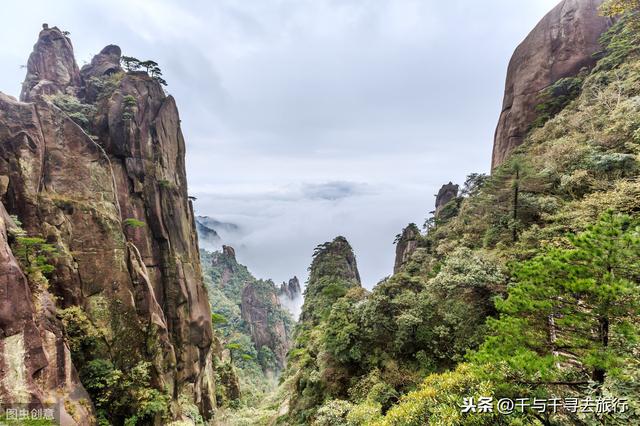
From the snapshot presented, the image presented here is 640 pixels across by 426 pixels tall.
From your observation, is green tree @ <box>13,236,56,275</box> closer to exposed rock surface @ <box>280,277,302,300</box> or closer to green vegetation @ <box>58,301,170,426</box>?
green vegetation @ <box>58,301,170,426</box>

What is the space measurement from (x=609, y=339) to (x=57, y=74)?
1457 inches

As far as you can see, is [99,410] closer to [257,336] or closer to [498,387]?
[498,387]

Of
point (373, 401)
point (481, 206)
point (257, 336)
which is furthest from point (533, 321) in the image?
point (257, 336)

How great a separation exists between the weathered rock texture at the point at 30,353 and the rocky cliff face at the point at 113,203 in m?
0.19

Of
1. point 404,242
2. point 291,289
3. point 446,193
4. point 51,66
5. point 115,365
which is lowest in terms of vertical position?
point 115,365

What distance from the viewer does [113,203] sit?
1587cm

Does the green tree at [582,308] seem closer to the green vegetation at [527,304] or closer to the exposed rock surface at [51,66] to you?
the green vegetation at [527,304]

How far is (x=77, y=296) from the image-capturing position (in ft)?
42.8

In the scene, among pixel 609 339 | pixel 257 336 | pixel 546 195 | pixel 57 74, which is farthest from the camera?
pixel 257 336

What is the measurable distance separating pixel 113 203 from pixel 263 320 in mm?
50481

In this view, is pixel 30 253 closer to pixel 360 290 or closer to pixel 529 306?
pixel 529 306

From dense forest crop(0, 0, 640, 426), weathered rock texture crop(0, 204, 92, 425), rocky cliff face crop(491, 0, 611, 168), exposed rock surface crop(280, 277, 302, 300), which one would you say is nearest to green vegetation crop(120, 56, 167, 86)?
dense forest crop(0, 0, 640, 426)

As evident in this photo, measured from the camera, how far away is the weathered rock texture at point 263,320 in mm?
59375

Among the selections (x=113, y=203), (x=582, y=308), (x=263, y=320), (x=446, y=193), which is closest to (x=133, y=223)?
(x=113, y=203)
